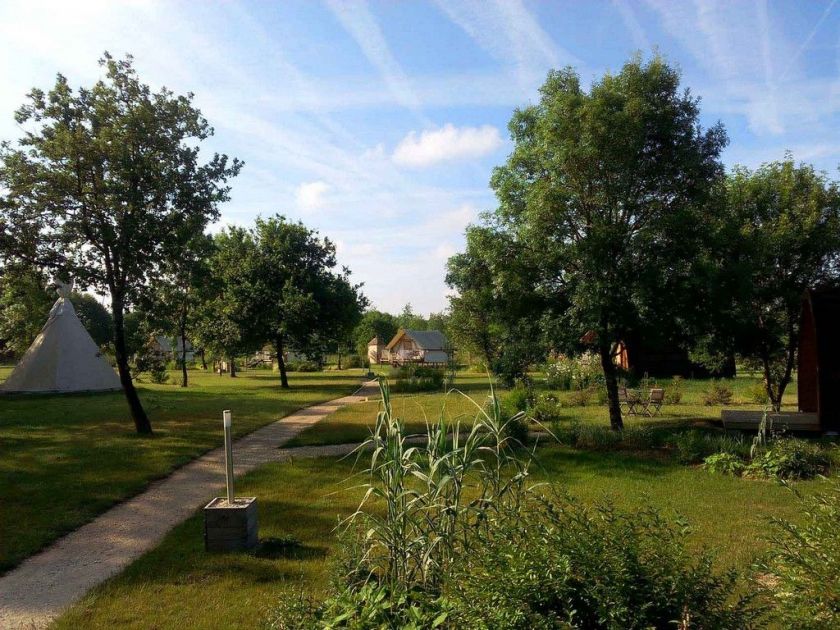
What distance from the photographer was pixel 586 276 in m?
12.1

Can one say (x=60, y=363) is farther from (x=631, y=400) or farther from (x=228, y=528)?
(x=228, y=528)

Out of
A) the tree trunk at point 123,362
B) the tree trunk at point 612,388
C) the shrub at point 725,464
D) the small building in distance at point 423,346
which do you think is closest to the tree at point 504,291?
the tree trunk at point 612,388

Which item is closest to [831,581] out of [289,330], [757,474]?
[757,474]

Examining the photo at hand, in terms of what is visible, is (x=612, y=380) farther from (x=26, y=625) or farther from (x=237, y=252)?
(x=237, y=252)

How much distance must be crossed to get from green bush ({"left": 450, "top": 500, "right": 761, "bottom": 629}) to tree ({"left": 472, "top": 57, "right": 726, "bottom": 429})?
29.3 feet

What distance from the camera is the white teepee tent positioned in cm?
2455

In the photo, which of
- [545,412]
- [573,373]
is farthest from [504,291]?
[573,373]

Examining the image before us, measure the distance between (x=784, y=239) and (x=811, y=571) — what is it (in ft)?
48.2

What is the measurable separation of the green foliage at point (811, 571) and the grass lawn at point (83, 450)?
21.8ft

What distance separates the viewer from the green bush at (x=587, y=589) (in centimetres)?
269

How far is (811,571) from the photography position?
9.48 feet

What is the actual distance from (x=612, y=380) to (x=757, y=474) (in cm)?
422

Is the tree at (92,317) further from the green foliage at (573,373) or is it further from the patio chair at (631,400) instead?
the patio chair at (631,400)

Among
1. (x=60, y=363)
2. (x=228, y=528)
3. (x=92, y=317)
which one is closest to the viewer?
(x=228, y=528)
